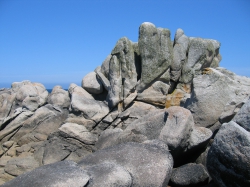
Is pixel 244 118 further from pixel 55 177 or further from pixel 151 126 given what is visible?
pixel 55 177

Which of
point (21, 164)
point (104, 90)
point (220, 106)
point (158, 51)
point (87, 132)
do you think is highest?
point (158, 51)

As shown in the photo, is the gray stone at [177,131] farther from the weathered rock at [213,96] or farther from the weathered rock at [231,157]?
the weathered rock at [213,96]

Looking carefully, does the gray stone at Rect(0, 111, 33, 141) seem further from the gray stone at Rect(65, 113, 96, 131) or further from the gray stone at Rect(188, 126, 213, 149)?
the gray stone at Rect(188, 126, 213, 149)

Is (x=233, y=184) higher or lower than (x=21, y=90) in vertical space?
higher

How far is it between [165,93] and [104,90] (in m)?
3.85

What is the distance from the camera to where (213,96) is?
43.3ft

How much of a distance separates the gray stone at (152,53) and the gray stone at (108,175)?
8875 mm

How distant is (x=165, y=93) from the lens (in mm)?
17047

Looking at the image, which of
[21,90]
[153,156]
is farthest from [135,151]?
[21,90]

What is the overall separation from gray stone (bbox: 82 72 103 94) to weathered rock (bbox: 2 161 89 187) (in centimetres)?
992

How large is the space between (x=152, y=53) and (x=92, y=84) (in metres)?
4.29

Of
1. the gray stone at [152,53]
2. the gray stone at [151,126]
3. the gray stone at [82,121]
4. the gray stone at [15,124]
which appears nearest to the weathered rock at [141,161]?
the gray stone at [151,126]

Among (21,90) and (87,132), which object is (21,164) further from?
(21,90)

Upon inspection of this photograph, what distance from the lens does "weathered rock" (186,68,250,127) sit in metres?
13.1
